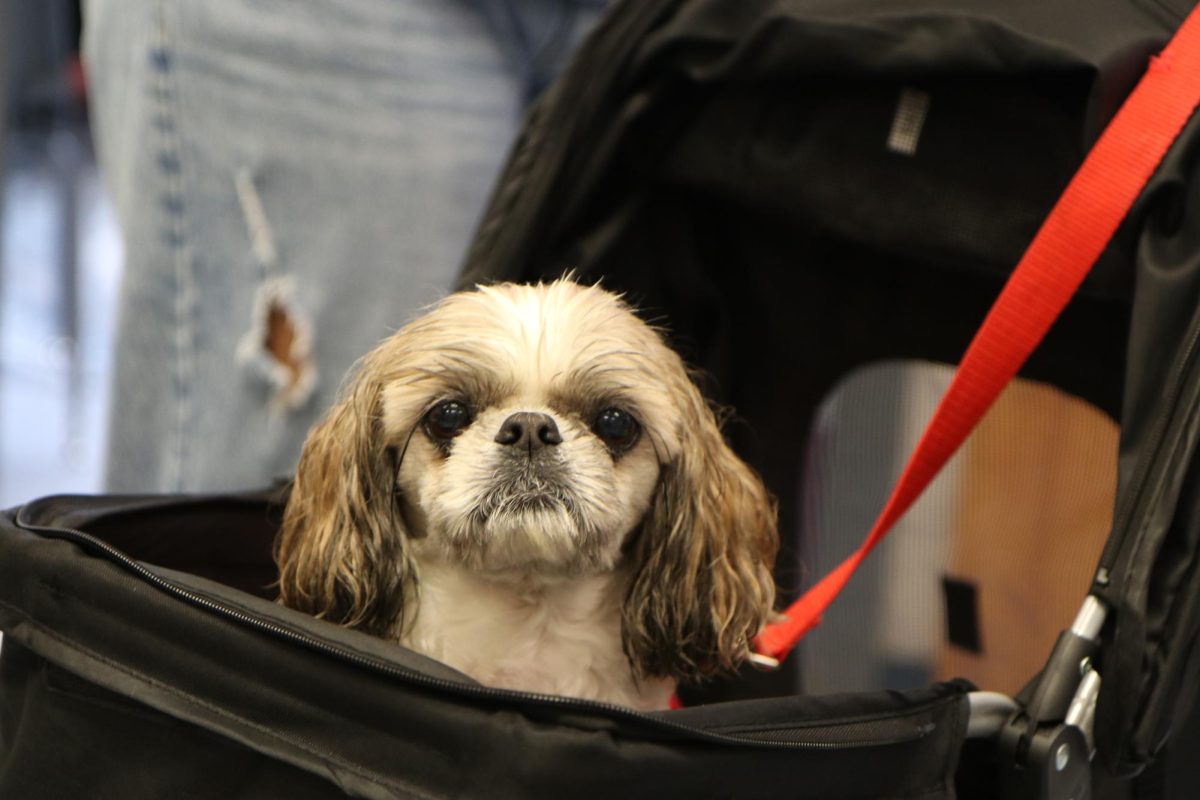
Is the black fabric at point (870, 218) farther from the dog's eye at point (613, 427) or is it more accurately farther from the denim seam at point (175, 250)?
the denim seam at point (175, 250)

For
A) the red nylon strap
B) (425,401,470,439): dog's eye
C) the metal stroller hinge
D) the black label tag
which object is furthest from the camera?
the black label tag

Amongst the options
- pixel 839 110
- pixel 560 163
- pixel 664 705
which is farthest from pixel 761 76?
pixel 664 705

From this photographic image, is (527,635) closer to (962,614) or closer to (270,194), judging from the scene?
(962,614)

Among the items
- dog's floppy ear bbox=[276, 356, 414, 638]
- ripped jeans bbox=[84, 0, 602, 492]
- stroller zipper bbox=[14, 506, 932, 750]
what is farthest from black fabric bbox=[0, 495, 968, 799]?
ripped jeans bbox=[84, 0, 602, 492]

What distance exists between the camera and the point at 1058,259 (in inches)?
48.1

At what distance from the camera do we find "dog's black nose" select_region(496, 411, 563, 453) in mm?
1172

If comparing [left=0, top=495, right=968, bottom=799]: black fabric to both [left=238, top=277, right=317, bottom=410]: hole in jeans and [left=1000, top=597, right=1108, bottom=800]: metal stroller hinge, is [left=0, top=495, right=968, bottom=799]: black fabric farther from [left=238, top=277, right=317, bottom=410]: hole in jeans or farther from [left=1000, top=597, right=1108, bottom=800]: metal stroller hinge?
[left=238, top=277, right=317, bottom=410]: hole in jeans

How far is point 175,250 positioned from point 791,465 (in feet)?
3.08

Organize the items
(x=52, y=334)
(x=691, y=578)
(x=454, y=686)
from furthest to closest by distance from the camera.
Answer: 1. (x=52, y=334)
2. (x=691, y=578)
3. (x=454, y=686)

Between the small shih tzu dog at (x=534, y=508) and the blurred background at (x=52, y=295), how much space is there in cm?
184

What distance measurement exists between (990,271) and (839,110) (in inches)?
9.9

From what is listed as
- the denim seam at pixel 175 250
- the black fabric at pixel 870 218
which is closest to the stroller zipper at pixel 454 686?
the black fabric at pixel 870 218

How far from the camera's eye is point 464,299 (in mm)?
1314

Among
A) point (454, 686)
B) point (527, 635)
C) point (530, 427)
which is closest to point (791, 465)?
point (527, 635)
